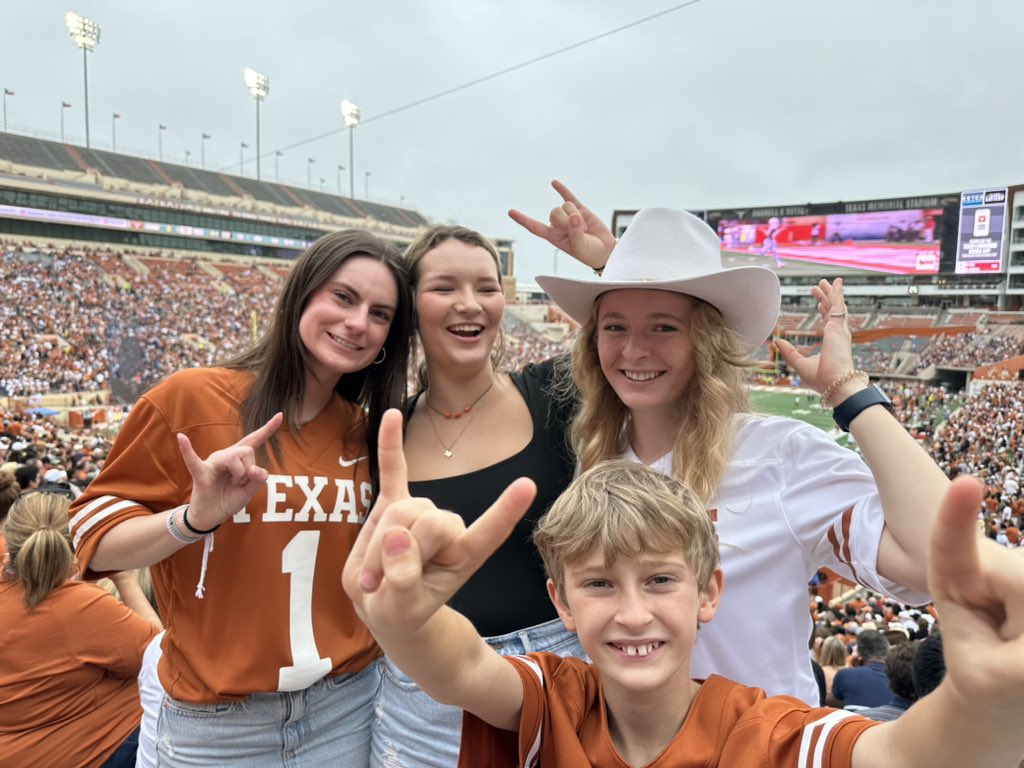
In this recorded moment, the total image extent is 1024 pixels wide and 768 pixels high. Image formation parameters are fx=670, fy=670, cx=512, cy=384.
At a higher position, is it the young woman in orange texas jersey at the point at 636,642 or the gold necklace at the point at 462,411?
the gold necklace at the point at 462,411

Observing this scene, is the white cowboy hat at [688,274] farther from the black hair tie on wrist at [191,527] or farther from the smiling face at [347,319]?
the black hair tie on wrist at [191,527]

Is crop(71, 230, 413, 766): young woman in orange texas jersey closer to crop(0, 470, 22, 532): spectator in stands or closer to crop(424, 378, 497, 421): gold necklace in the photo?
crop(424, 378, 497, 421): gold necklace

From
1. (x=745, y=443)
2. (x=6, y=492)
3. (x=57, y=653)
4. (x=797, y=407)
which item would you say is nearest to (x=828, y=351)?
(x=745, y=443)

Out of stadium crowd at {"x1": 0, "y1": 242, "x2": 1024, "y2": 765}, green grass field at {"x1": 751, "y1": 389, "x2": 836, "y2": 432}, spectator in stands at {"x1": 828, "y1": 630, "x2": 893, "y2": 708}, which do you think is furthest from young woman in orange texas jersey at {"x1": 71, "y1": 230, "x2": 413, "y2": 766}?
green grass field at {"x1": 751, "y1": 389, "x2": 836, "y2": 432}

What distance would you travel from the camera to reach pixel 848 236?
45875 mm

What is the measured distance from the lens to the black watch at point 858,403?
163 centimetres

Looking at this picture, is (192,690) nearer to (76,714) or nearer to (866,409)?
(76,714)

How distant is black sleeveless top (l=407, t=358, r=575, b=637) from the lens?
1931mm

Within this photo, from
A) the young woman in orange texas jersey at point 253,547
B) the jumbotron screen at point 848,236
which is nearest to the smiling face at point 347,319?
the young woman in orange texas jersey at point 253,547

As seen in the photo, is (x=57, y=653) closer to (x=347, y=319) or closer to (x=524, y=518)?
(x=347, y=319)

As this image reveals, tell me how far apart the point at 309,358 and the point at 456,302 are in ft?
1.64

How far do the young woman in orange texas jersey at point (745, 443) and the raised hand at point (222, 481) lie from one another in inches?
36.2

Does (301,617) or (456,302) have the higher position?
(456,302)

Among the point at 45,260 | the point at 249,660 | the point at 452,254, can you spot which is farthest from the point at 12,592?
the point at 45,260
